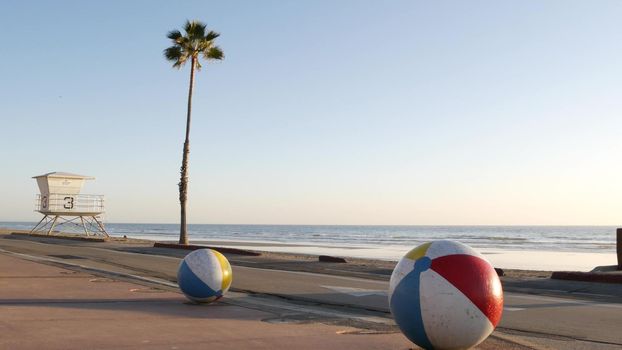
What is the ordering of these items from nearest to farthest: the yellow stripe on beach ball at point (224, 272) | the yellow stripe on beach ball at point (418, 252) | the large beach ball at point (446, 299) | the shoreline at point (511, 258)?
the large beach ball at point (446, 299)
the yellow stripe on beach ball at point (418, 252)
the yellow stripe on beach ball at point (224, 272)
the shoreline at point (511, 258)

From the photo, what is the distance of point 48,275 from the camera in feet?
50.4

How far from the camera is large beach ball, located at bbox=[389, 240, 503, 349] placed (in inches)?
241

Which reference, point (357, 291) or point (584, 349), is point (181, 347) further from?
point (357, 291)

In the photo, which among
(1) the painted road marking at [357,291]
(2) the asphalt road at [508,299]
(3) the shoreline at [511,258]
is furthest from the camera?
(3) the shoreline at [511,258]

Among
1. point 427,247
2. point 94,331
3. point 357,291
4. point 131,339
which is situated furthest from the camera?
point 357,291

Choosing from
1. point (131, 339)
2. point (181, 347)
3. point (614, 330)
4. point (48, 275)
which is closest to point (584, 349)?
point (614, 330)

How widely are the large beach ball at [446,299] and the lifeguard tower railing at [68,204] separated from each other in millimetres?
41560

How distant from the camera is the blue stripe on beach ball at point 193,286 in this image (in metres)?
10.3

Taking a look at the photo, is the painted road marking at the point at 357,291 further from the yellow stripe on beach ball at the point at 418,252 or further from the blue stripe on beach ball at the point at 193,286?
the yellow stripe on beach ball at the point at 418,252

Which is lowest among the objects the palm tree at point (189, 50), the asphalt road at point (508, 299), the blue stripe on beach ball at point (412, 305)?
the asphalt road at point (508, 299)

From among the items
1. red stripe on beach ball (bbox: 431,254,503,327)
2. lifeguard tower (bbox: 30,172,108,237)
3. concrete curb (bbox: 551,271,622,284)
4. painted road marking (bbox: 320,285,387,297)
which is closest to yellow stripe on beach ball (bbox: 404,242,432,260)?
red stripe on beach ball (bbox: 431,254,503,327)

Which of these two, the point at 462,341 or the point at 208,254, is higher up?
the point at 208,254

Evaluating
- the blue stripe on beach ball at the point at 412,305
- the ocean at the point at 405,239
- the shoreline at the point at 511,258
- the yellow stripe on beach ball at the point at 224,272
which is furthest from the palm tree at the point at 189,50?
the blue stripe on beach ball at the point at 412,305

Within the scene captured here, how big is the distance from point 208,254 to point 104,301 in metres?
2.01
